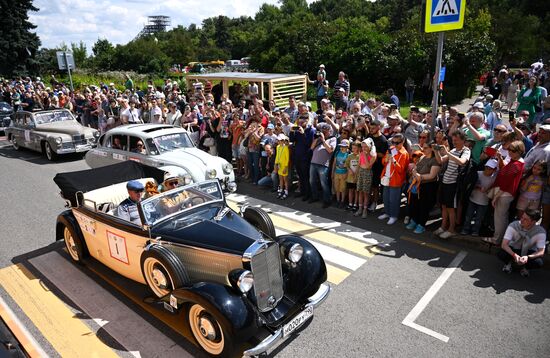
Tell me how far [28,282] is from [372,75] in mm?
23000

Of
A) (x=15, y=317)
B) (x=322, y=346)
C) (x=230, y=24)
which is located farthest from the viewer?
(x=230, y=24)

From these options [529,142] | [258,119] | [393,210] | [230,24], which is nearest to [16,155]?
[258,119]

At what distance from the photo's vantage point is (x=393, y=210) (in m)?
8.18

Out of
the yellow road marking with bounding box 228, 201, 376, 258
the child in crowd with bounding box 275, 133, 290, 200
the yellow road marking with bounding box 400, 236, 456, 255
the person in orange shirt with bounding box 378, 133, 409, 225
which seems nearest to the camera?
the yellow road marking with bounding box 400, 236, 456, 255

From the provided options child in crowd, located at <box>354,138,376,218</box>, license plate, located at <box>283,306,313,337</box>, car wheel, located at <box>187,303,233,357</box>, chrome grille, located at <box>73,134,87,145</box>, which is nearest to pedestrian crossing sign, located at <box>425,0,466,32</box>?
child in crowd, located at <box>354,138,376,218</box>

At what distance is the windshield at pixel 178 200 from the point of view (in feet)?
18.0

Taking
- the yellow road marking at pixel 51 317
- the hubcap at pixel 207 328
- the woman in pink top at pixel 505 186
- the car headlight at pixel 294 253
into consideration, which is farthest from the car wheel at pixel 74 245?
the woman in pink top at pixel 505 186

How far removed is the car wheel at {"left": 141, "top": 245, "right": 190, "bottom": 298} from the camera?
16.1 feet

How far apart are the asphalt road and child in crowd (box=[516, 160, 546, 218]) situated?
3.49ft

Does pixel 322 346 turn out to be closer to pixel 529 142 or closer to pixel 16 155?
pixel 529 142

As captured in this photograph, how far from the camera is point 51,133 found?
47.2 ft

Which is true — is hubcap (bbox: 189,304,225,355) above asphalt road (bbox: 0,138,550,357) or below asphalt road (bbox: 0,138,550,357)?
above

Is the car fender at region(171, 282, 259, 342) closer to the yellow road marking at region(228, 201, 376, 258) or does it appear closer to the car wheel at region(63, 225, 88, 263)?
the car wheel at region(63, 225, 88, 263)

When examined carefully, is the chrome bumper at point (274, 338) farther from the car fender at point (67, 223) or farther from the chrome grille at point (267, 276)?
the car fender at point (67, 223)
